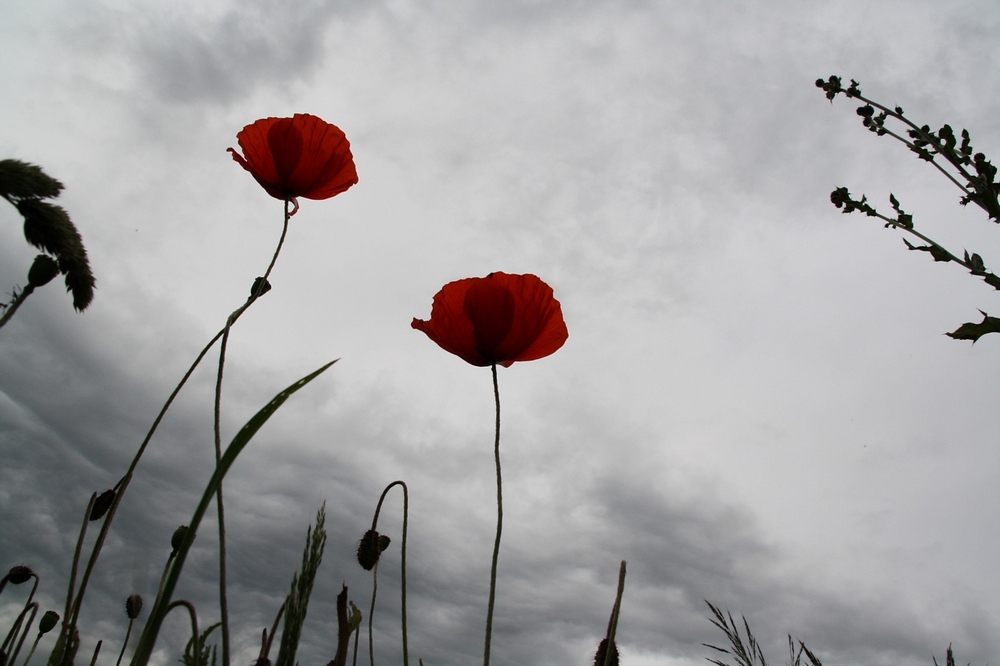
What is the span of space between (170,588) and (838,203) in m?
4.31

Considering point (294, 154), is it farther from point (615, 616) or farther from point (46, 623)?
point (46, 623)

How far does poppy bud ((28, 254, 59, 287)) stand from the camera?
1.92 meters

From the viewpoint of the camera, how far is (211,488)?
3.00 ft

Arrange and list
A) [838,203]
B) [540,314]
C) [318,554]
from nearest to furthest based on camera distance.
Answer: [318,554] < [540,314] < [838,203]

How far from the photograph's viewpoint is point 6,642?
2.98 meters

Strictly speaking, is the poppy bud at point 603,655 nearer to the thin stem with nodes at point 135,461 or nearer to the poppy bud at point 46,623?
the thin stem with nodes at point 135,461

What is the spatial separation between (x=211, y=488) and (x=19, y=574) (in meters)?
3.39

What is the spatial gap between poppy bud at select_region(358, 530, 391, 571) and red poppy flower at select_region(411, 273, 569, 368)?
871 millimetres

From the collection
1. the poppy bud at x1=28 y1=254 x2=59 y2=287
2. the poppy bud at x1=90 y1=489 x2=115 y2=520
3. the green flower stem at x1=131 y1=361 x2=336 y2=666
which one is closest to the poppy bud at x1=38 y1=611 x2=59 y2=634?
the poppy bud at x1=90 y1=489 x2=115 y2=520

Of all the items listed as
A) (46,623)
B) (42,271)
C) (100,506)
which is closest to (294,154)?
(42,271)

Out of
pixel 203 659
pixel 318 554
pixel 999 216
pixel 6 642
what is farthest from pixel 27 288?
pixel 999 216

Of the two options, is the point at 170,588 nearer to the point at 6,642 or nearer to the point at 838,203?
the point at 6,642

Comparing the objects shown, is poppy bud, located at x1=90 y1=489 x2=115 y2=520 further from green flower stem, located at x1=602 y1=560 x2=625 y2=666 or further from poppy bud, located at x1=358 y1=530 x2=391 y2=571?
green flower stem, located at x1=602 y1=560 x2=625 y2=666

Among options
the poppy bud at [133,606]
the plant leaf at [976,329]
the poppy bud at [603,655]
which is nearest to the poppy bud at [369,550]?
the poppy bud at [603,655]
